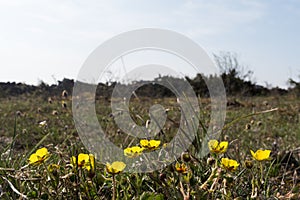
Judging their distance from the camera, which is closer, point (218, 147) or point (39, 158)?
point (39, 158)

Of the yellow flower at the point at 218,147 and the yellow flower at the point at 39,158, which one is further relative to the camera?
the yellow flower at the point at 218,147

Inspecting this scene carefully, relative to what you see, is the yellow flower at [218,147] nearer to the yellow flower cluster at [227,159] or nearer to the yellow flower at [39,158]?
the yellow flower cluster at [227,159]

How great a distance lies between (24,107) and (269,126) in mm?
4276

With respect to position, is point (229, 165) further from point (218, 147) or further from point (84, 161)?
point (84, 161)

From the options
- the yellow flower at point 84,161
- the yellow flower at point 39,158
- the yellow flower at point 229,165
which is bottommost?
the yellow flower at point 229,165

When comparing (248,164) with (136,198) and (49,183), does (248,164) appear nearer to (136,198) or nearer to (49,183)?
(136,198)

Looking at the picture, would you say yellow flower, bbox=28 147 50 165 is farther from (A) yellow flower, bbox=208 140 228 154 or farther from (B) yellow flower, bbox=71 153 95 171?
(A) yellow flower, bbox=208 140 228 154

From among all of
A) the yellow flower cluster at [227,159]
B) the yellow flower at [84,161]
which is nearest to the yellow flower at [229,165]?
the yellow flower cluster at [227,159]

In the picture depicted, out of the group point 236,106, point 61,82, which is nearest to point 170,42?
point 236,106

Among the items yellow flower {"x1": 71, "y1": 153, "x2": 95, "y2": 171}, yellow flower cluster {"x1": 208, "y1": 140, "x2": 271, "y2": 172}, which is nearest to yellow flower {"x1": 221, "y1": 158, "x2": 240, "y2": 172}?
yellow flower cluster {"x1": 208, "y1": 140, "x2": 271, "y2": 172}

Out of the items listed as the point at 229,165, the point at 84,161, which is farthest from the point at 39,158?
the point at 229,165

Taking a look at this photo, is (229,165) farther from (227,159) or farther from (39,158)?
(39,158)

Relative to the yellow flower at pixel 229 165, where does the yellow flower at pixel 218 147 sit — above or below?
above

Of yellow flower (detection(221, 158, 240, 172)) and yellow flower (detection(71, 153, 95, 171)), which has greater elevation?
yellow flower (detection(71, 153, 95, 171))
